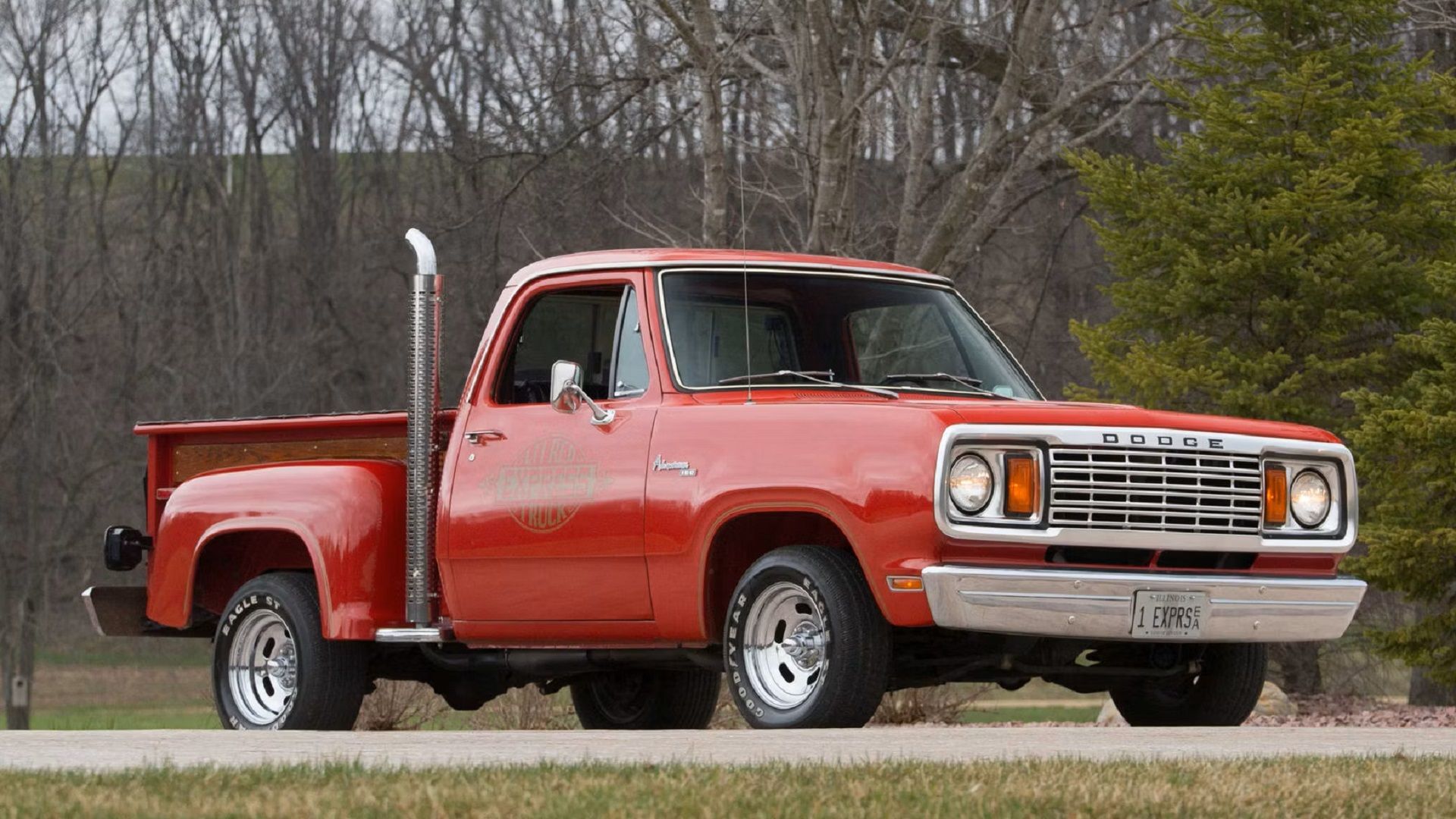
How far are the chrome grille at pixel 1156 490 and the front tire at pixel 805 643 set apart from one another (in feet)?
2.66

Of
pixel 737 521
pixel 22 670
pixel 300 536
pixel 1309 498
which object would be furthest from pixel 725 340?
pixel 22 670

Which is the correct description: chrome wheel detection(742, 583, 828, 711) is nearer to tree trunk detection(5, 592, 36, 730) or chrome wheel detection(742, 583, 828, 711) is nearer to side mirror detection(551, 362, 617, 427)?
side mirror detection(551, 362, 617, 427)

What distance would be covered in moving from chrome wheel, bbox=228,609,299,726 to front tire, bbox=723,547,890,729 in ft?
8.96

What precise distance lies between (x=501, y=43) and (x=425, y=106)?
853 cm

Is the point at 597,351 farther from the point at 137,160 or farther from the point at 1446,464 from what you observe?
the point at 137,160

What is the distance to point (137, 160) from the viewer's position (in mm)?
57781

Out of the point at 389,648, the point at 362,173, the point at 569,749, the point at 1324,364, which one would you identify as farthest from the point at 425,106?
the point at 569,749

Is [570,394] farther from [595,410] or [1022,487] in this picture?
[1022,487]

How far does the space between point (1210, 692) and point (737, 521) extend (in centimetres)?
227

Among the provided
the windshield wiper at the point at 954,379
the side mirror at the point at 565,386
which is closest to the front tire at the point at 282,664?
the side mirror at the point at 565,386

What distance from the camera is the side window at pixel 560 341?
10078 mm

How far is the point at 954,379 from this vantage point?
32.4 feet

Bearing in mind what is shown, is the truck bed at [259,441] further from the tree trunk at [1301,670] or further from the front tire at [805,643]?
the tree trunk at [1301,670]

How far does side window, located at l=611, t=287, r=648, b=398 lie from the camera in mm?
9758
